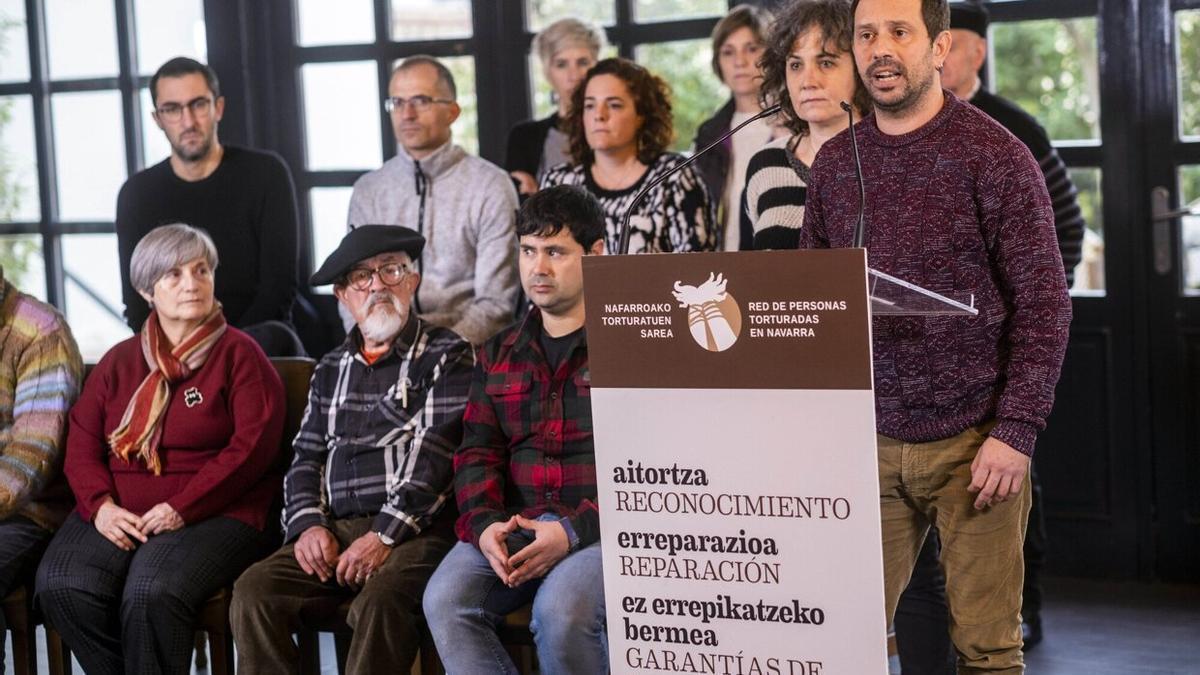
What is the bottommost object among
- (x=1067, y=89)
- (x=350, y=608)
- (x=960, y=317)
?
(x=350, y=608)

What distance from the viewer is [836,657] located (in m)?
2.22

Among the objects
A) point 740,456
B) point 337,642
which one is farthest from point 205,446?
point 740,456

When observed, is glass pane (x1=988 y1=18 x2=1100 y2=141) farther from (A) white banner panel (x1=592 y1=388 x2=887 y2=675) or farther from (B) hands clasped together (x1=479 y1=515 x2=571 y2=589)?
(A) white banner panel (x1=592 y1=388 x2=887 y2=675)

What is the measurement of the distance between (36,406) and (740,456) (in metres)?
2.21

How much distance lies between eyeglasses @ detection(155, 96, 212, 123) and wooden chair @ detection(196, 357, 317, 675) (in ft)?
3.56

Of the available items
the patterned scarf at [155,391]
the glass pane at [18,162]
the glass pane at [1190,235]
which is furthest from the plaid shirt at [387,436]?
the glass pane at [18,162]

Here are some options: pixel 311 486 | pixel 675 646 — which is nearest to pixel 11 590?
pixel 311 486

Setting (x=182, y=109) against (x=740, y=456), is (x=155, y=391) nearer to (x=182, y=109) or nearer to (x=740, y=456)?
(x=182, y=109)

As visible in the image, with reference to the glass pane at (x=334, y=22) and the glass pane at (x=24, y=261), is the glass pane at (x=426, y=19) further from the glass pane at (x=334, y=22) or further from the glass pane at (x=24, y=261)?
the glass pane at (x=24, y=261)

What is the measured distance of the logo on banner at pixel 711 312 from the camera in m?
2.21

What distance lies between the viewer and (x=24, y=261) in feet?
18.9

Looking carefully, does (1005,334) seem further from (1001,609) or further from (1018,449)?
(1001,609)

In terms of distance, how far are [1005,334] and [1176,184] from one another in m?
2.18

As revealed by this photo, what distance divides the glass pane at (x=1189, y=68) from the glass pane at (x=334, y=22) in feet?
8.94
